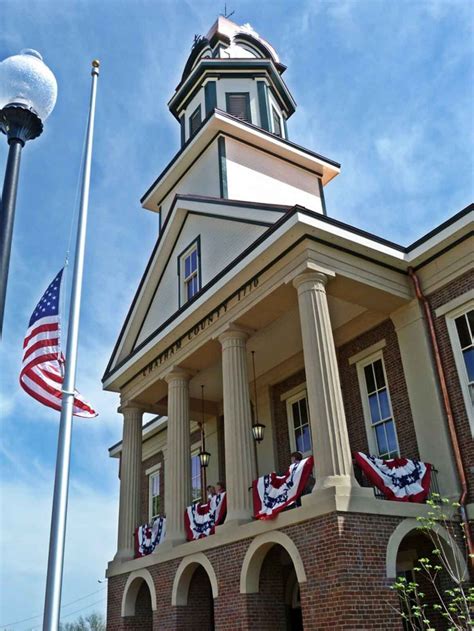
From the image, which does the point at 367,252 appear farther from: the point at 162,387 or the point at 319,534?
the point at 162,387

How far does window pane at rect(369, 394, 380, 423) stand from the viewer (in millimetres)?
15435

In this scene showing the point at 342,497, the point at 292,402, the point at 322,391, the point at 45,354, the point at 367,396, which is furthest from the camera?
the point at 292,402

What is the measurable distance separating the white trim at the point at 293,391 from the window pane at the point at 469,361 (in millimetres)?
5426

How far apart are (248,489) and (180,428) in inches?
156

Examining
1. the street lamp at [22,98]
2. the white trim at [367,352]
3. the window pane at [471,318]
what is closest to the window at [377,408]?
the white trim at [367,352]

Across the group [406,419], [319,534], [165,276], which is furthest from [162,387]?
[319,534]

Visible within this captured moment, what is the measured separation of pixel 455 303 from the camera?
13.6m

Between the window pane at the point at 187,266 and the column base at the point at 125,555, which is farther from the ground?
the window pane at the point at 187,266

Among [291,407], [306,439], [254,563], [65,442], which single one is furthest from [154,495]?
[65,442]

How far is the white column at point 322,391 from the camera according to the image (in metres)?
11.4

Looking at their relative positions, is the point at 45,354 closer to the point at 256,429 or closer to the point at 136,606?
the point at 256,429

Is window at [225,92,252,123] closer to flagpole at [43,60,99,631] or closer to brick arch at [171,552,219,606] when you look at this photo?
flagpole at [43,60,99,631]

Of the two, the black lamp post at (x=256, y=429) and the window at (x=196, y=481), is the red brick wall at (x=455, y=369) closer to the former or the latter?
the black lamp post at (x=256, y=429)

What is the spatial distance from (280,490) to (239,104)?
17.2 m
